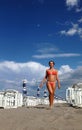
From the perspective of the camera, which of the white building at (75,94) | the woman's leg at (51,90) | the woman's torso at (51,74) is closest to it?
the woman's leg at (51,90)

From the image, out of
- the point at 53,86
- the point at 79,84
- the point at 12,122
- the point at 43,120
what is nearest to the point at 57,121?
the point at 43,120

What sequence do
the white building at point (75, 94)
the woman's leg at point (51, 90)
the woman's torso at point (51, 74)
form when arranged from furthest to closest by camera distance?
the white building at point (75, 94) < the woman's torso at point (51, 74) < the woman's leg at point (51, 90)

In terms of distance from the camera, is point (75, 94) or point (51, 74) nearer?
point (51, 74)

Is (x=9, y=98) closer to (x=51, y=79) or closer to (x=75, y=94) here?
(x=75, y=94)

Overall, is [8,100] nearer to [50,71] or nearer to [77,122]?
[50,71]

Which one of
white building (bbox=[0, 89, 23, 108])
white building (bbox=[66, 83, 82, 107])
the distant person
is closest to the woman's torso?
the distant person

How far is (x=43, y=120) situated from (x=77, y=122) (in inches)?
41.5

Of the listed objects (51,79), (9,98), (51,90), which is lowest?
(9,98)

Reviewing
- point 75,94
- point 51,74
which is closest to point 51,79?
point 51,74

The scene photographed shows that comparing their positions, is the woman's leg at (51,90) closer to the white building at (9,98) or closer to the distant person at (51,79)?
the distant person at (51,79)

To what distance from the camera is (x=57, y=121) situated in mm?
7625

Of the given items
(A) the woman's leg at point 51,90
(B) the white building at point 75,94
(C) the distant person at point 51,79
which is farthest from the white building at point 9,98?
(A) the woman's leg at point 51,90

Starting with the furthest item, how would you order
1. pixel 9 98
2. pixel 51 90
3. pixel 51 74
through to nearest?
pixel 9 98
pixel 51 74
pixel 51 90

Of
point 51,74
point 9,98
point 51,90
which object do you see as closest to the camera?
point 51,90
